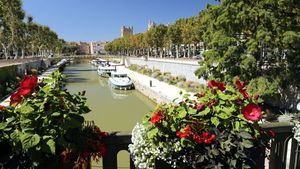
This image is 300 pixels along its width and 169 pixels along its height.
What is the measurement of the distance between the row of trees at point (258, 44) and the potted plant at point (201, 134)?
12.7 meters

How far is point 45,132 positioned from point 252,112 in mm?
1658

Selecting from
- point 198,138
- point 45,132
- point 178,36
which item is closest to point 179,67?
point 178,36

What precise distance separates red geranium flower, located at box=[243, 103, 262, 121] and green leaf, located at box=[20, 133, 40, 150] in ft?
5.42

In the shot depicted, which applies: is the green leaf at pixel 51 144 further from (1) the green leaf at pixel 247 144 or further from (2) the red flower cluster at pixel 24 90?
(1) the green leaf at pixel 247 144

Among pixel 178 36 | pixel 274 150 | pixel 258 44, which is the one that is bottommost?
pixel 274 150

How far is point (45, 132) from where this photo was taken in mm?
2363

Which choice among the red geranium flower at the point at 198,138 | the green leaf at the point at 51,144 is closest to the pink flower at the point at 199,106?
the red geranium flower at the point at 198,138

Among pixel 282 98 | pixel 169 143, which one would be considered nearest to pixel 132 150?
pixel 169 143

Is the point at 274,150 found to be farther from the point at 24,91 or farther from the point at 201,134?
the point at 24,91

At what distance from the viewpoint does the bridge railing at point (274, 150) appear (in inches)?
115

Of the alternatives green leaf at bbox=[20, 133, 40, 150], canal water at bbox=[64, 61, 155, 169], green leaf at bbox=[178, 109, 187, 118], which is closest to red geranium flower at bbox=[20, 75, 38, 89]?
green leaf at bbox=[20, 133, 40, 150]

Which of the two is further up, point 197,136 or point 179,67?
point 197,136

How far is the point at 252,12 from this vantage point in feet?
49.4

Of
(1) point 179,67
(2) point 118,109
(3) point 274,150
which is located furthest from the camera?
(1) point 179,67
